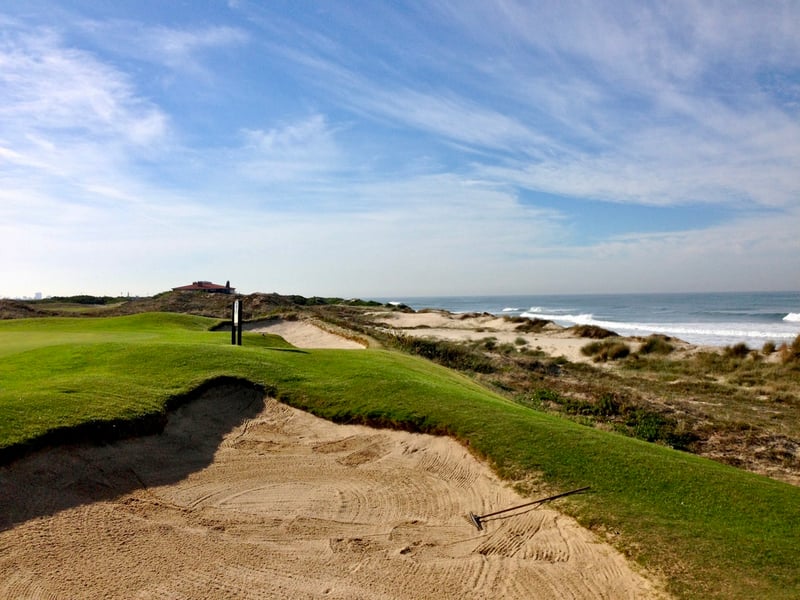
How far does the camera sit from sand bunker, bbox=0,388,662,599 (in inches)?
230

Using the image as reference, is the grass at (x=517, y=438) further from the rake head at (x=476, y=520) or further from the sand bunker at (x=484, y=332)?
the sand bunker at (x=484, y=332)

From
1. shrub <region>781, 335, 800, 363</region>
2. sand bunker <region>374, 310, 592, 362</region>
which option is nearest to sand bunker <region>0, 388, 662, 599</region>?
shrub <region>781, 335, 800, 363</region>

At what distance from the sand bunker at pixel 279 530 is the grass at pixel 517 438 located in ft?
1.70

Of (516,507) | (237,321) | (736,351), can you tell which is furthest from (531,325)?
(516,507)

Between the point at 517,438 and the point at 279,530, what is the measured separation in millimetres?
4359

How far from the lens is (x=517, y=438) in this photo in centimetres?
959

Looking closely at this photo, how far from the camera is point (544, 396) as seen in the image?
69.3ft

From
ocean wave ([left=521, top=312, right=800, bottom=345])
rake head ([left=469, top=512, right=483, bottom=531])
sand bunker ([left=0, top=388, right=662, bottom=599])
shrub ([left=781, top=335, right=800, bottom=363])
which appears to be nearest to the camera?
sand bunker ([left=0, top=388, right=662, bottom=599])

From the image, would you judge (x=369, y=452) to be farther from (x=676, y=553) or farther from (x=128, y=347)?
(x=128, y=347)

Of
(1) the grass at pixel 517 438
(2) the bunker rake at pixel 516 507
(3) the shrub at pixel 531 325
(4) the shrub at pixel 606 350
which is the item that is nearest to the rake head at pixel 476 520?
(2) the bunker rake at pixel 516 507

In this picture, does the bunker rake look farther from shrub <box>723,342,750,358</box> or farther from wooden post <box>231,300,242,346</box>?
shrub <box>723,342,750,358</box>

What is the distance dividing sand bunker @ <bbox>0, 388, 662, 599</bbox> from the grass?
1.70 ft

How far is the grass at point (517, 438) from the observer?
6137 mm

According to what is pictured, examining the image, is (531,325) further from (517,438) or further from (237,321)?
(517,438)
